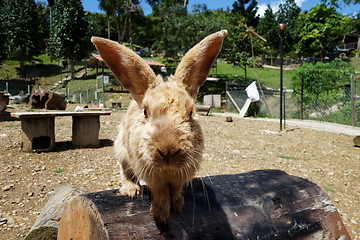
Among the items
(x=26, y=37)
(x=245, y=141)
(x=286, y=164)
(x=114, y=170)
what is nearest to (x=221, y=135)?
(x=245, y=141)

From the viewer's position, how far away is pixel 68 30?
1076 inches

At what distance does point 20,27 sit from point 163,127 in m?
36.9

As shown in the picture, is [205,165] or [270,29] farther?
[270,29]

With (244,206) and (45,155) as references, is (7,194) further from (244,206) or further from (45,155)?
(244,206)

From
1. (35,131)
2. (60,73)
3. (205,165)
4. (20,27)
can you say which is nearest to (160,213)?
(205,165)

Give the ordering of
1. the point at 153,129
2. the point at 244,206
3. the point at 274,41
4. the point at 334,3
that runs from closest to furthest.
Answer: the point at 153,129 < the point at 244,206 < the point at 334,3 < the point at 274,41

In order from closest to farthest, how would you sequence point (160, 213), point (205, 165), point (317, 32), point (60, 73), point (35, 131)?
point (160, 213) < point (205, 165) < point (35, 131) < point (60, 73) < point (317, 32)

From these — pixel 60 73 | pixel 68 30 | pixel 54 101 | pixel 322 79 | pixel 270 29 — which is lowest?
pixel 54 101

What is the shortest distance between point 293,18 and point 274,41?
19.1 ft

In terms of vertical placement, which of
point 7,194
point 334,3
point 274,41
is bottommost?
point 7,194

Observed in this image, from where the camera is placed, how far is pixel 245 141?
25.1 feet

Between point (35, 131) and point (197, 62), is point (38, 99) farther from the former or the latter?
point (197, 62)

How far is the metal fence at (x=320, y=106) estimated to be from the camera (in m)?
10.7

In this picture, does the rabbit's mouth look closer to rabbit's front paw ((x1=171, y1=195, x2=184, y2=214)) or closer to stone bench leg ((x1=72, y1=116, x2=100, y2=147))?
rabbit's front paw ((x1=171, y1=195, x2=184, y2=214))
